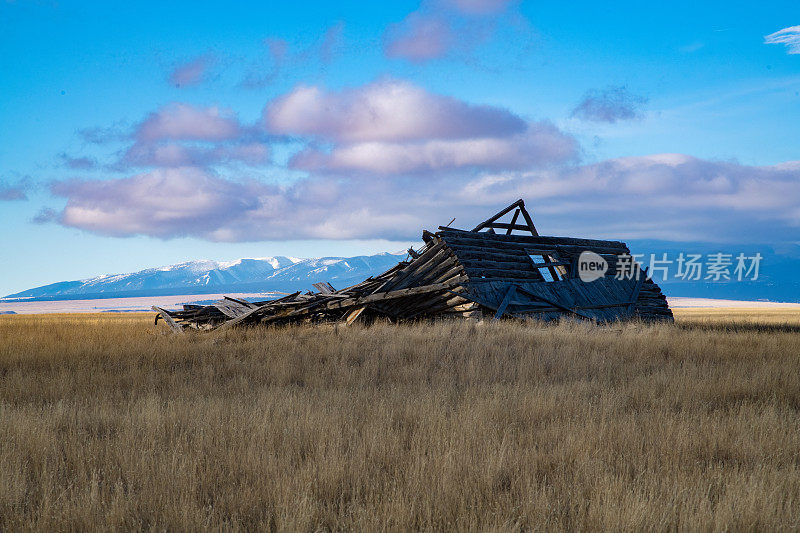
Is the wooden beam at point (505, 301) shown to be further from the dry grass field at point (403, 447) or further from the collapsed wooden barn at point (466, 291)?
the dry grass field at point (403, 447)

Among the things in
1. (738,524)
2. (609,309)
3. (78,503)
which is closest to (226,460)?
(78,503)

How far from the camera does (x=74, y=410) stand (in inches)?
251

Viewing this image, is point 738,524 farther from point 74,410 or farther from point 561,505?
point 74,410

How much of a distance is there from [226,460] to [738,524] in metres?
3.97

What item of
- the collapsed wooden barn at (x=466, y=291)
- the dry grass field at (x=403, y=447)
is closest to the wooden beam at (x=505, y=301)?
the collapsed wooden barn at (x=466, y=291)

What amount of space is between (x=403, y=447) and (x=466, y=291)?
11.5 meters

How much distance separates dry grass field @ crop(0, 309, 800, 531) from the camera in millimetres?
3826

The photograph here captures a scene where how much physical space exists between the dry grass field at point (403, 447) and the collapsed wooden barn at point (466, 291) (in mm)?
7075

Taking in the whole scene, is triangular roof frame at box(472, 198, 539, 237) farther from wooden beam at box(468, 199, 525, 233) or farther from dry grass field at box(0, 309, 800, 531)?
dry grass field at box(0, 309, 800, 531)

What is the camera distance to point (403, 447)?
5.27 m

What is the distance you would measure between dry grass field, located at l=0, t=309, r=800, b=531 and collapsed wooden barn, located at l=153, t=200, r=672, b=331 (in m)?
7.07

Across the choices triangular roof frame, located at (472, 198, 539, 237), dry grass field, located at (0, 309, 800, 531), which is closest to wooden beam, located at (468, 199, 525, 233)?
triangular roof frame, located at (472, 198, 539, 237)

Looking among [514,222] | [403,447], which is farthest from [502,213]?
[403,447]

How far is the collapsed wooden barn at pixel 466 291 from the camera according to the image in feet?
56.5
